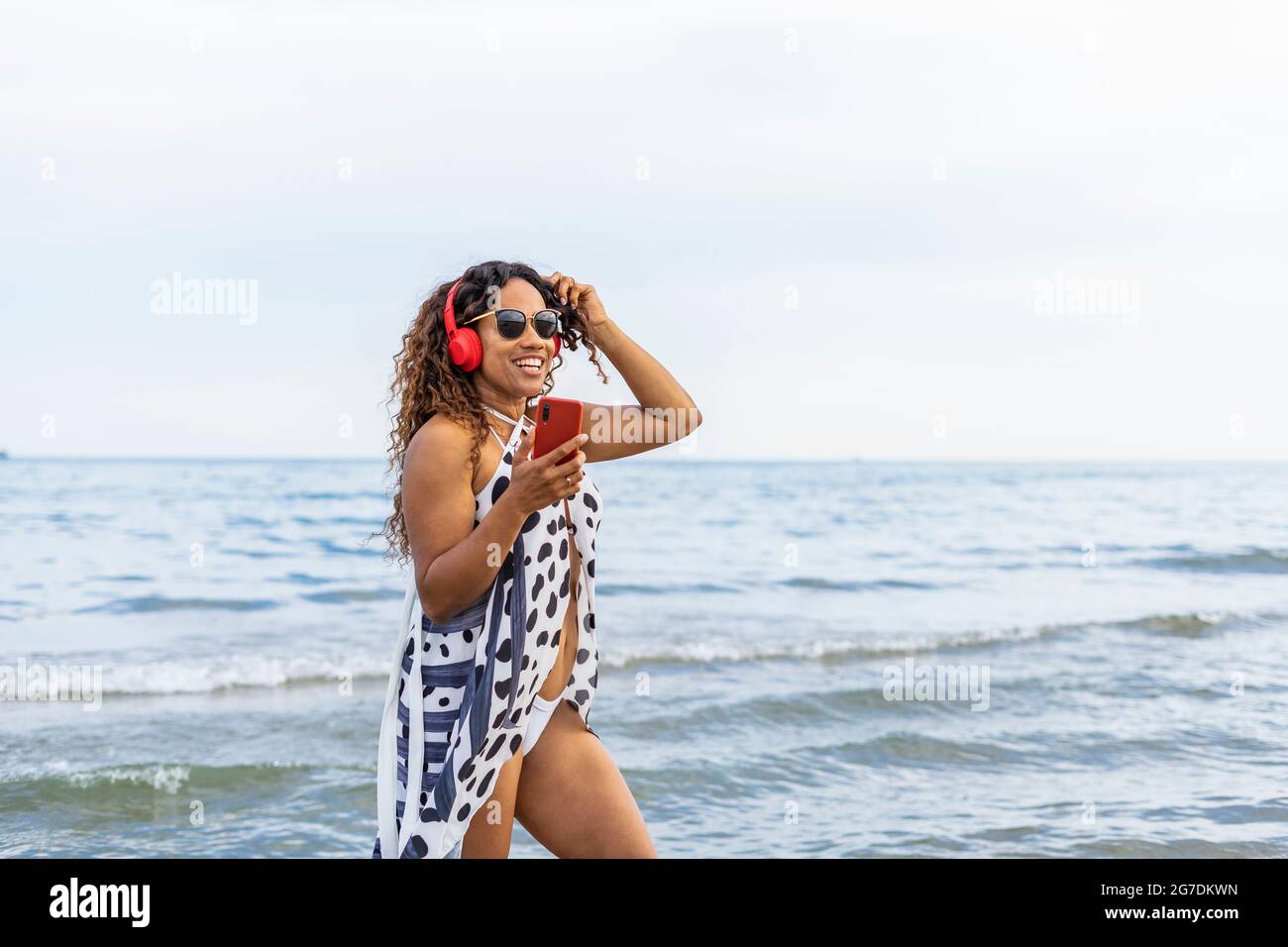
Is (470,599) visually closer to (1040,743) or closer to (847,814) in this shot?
(847,814)

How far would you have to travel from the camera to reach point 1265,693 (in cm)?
884

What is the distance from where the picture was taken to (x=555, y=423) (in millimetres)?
2467

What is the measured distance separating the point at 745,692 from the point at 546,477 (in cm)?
672

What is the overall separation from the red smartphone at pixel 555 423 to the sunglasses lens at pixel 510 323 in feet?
1.18

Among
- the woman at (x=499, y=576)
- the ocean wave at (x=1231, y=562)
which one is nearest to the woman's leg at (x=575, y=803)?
the woman at (x=499, y=576)

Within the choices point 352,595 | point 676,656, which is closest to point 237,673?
point 676,656

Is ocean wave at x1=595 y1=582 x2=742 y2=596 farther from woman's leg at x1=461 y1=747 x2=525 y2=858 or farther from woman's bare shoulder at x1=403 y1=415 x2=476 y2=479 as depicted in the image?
woman's bare shoulder at x1=403 y1=415 x2=476 y2=479

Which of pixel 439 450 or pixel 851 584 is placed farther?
pixel 851 584

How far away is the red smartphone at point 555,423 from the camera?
2.46 meters

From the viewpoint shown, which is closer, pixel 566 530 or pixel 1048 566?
pixel 566 530

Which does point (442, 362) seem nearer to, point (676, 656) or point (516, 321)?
point (516, 321)

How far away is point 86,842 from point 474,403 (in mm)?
4165
